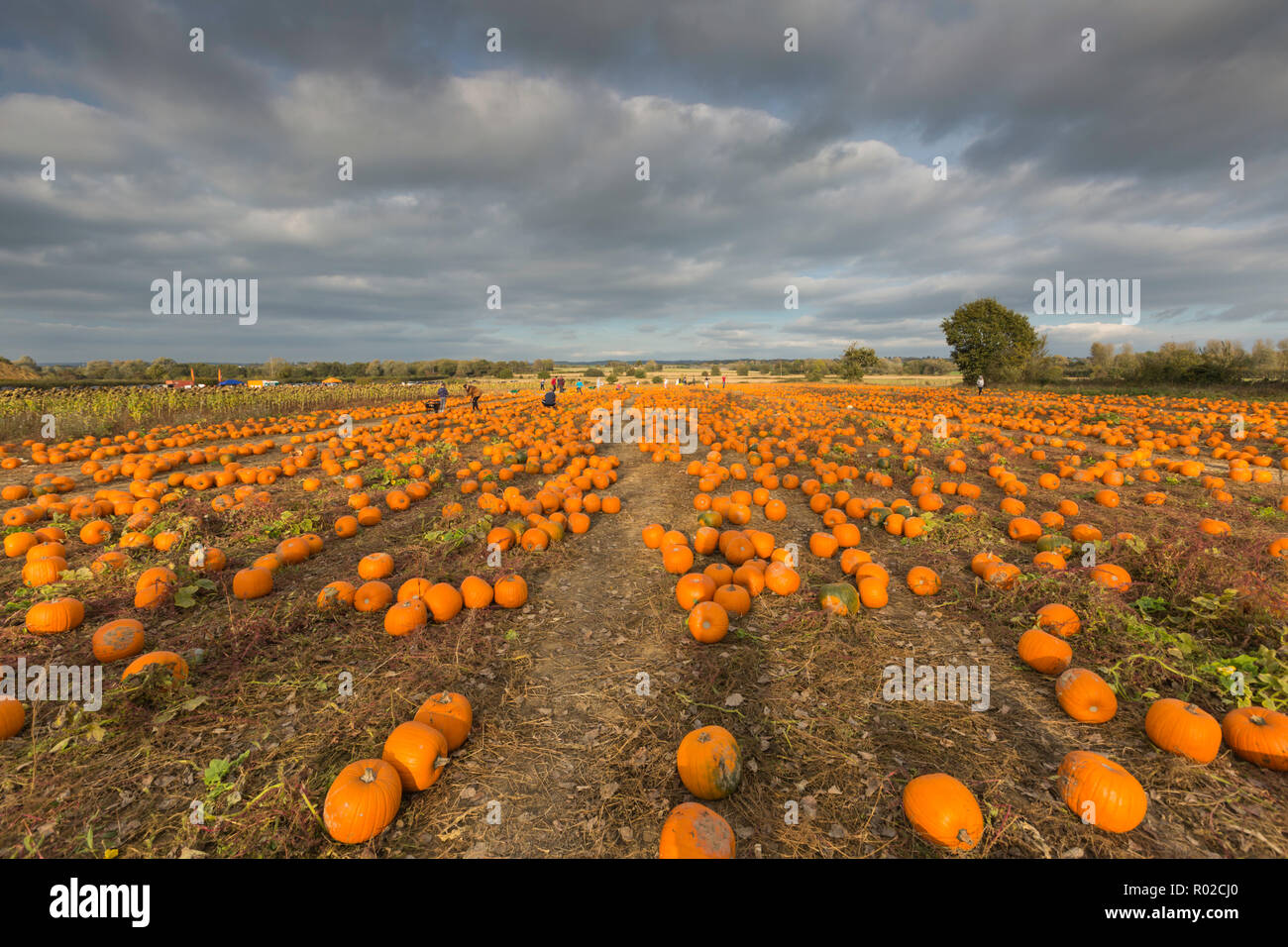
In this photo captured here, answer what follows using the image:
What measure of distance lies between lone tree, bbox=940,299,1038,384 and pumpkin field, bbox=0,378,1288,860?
38799 millimetres

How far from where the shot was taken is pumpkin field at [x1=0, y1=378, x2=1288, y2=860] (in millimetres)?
3336

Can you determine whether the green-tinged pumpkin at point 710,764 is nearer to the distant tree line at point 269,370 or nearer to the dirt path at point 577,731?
the dirt path at point 577,731

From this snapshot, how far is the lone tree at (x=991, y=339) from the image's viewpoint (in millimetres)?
42312

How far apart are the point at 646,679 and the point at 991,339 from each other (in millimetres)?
52046

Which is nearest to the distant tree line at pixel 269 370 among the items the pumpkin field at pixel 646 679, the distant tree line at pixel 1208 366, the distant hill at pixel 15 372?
the distant hill at pixel 15 372

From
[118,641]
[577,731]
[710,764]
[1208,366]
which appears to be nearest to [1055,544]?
[710,764]

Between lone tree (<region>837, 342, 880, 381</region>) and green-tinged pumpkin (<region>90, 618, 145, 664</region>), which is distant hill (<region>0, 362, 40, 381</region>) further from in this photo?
lone tree (<region>837, 342, 880, 381</region>)

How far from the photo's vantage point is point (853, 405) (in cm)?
3034

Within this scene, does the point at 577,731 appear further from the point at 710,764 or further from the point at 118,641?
the point at 118,641
